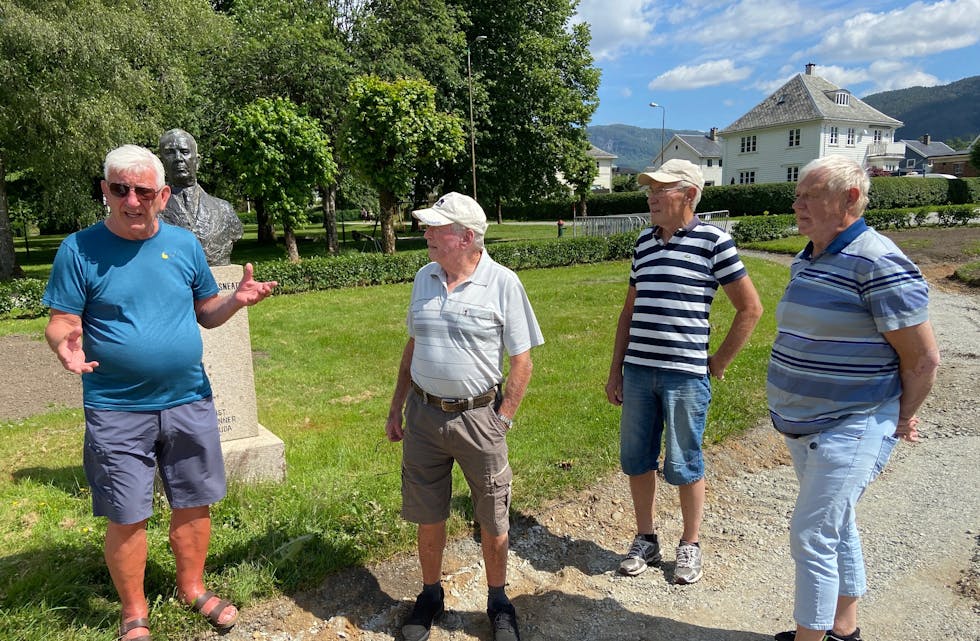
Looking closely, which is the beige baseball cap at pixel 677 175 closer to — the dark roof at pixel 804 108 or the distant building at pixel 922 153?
the dark roof at pixel 804 108

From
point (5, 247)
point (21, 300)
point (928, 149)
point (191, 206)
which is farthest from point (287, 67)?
point (928, 149)

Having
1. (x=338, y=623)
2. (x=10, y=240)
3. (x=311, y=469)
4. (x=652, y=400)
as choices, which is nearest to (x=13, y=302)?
(x=10, y=240)

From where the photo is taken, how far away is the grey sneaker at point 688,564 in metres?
3.48

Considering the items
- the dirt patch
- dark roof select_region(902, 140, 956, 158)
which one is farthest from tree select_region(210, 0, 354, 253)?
dark roof select_region(902, 140, 956, 158)

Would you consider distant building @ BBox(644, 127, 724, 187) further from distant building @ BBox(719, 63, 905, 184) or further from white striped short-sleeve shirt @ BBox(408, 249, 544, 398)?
white striped short-sleeve shirt @ BBox(408, 249, 544, 398)

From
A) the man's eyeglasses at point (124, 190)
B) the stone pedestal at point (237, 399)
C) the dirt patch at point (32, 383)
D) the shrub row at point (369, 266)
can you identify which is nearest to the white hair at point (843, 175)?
the man's eyeglasses at point (124, 190)

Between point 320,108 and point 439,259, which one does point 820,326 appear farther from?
point 320,108

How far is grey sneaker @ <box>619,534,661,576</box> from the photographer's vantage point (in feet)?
11.7

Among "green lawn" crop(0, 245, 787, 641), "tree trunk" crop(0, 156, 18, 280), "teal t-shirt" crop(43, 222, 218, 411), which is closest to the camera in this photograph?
"teal t-shirt" crop(43, 222, 218, 411)

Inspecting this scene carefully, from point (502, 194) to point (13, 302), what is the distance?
1952 cm

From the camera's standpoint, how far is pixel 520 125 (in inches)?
1076

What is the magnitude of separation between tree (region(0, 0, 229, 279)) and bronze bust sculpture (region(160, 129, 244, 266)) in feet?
45.7

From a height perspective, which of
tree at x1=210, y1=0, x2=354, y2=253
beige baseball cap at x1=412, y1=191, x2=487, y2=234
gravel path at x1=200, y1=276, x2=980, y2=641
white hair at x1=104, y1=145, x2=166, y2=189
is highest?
tree at x1=210, y1=0, x2=354, y2=253

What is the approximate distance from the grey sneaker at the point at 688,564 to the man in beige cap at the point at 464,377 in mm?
1007
